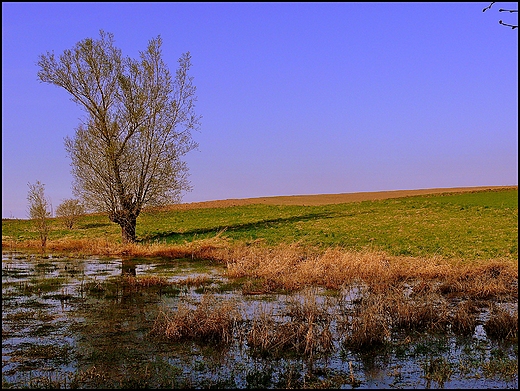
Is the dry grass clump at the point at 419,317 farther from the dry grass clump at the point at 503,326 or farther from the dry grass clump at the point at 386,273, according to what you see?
the dry grass clump at the point at 386,273

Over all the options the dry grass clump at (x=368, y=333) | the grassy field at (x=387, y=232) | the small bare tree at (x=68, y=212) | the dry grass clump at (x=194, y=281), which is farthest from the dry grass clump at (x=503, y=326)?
the small bare tree at (x=68, y=212)

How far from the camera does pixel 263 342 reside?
31.6ft

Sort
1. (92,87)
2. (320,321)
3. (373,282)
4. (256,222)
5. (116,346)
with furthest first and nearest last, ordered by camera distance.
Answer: (256,222)
(92,87)
(373,282)
(320,321)
(116,346)

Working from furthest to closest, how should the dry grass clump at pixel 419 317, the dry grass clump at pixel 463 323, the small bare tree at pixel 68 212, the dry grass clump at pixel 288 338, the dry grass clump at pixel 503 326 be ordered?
the small bare tree at pixel 68 212, the dry grass clump at pixel 419 317, the dry grass clump at pixel 463 323, the dry grass clump at pixel 503 326, the dry grass clump at pixel 288 338

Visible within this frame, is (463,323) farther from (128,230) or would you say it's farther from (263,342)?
(128,230)

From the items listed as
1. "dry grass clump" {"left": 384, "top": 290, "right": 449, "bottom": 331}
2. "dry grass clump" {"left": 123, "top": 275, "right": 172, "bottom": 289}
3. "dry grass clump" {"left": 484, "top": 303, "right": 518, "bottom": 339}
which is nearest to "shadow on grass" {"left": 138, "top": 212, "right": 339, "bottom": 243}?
"dry grass clump" {"left": 123, "top": 275, "right": 172, "bottom": 289}

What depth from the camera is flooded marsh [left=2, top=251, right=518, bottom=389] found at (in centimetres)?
827

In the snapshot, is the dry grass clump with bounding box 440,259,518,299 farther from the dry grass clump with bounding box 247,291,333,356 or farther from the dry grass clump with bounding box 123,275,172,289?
the dry grass clump with bounding box 123,275,172,289

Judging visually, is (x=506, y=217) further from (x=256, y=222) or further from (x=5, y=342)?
(x=5, y=342)

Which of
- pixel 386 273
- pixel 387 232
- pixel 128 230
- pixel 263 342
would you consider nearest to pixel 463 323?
pixel 263 342

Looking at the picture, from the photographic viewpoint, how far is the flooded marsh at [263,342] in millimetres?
8266

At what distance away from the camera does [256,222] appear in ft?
143

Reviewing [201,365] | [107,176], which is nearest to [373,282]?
[201,365]

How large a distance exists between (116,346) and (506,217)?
32.3 metres
